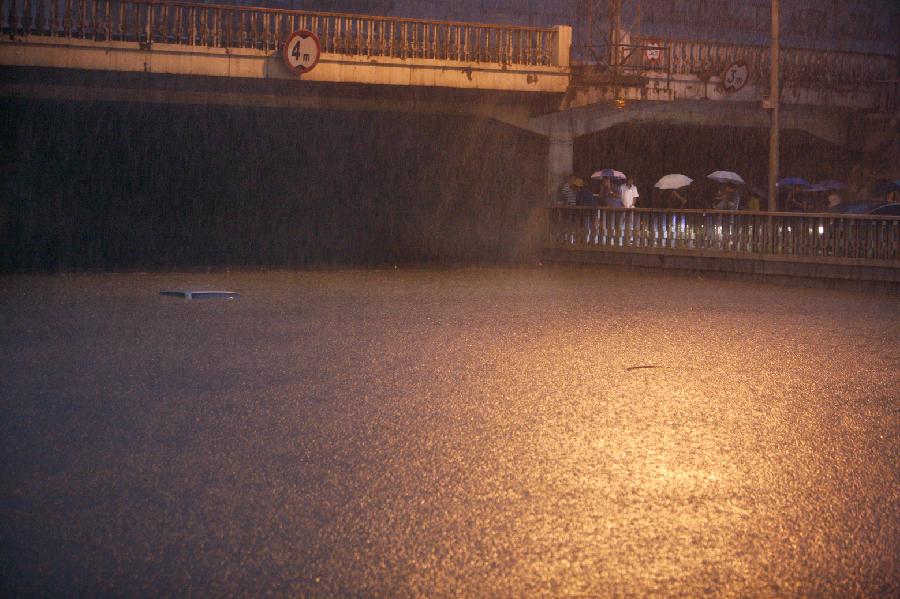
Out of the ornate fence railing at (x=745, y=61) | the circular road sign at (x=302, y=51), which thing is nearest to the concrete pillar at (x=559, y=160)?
the ornate fence railing at (x=745, y=61)

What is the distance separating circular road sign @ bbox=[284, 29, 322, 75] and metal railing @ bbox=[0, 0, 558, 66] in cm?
53

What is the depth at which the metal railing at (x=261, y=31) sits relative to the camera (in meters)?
25.0

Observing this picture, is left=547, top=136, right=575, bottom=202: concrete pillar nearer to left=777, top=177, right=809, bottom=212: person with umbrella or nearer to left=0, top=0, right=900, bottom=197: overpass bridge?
left=0, top=0, right=900, bottom=197: overpass bridge

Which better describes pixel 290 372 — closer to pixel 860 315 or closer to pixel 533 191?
pixel 860 315

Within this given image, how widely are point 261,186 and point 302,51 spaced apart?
8162 millimetres

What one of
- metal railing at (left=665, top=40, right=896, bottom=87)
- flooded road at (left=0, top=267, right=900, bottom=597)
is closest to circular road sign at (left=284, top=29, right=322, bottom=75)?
metal railing at (left=665, top=40, right=896, bottom=87)

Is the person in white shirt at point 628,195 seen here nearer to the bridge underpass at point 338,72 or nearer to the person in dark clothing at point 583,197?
the person in dark clothing at point 583,197

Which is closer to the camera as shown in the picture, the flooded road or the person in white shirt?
the flooded road

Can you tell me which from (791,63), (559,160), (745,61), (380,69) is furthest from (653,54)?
(380,69)

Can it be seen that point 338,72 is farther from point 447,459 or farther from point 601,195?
point 447,459

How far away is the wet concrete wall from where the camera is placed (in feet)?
101

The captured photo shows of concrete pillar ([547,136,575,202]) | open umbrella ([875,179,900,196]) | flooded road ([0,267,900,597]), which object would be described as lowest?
flooded road ([0,267,900,597])

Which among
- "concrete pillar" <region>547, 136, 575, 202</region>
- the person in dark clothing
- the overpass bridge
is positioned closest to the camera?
the overpass bridge

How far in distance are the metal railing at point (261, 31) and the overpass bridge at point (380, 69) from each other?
1.8 inches
